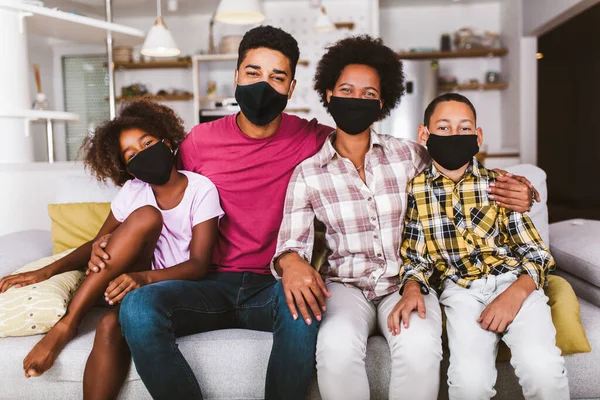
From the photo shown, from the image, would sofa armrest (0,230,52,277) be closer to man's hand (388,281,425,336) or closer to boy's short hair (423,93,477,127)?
Answer: man's hand (388,281,425,336)

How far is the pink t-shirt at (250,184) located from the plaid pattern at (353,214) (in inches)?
4.9

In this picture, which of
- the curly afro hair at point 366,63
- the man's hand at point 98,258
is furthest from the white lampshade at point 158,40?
the man's hand at point 98,258

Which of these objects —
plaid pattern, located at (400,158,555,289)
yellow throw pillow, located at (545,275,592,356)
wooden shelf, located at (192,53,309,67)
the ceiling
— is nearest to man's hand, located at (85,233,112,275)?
plaid pattern, located at (400,158,555,289)

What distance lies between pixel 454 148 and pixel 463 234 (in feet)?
0.86

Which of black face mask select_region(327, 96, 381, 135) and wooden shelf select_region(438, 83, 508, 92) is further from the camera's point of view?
wooden shelf select_region(438, 83, 508, 92)

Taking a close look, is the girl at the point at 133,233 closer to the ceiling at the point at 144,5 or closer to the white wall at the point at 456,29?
the ceiling at the point at 144,5

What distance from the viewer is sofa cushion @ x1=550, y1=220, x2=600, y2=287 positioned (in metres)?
1.73

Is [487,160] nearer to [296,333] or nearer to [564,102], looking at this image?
[564,102]

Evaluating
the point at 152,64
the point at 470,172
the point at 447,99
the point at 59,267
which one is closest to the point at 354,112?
the point at 447,99

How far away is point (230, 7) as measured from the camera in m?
3.24

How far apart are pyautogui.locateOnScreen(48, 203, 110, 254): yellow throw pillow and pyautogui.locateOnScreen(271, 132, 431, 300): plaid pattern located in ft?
2.91

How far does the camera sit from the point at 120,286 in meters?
1.47

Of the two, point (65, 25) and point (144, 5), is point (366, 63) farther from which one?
point (144, 5)

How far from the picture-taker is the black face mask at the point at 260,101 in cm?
170
